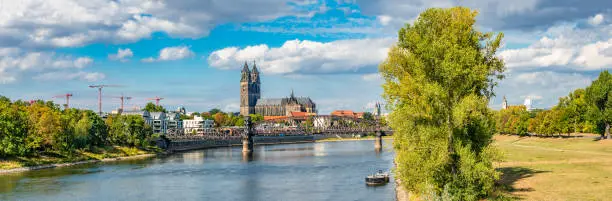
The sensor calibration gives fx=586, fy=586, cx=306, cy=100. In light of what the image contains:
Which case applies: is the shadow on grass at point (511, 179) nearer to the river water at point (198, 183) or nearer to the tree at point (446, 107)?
the tree at point (446, 107)

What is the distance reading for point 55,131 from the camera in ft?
317

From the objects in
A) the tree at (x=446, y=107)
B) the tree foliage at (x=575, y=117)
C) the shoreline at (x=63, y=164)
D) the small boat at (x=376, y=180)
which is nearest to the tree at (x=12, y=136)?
the shoreline at (x=63, y=164)

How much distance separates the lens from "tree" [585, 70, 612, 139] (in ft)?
317

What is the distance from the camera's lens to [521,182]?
4541 cm

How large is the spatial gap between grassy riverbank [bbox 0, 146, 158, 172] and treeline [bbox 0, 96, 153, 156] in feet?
3.67

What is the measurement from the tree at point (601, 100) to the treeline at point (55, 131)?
89.3 meters

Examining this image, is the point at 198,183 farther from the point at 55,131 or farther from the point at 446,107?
the point at 446,107

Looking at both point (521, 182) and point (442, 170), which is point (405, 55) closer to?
Answer: point (442, 170)

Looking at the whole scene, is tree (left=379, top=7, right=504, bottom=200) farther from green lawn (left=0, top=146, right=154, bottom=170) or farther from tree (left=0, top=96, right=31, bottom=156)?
green lawn (left=0, top=146, right=154, bottom=170)

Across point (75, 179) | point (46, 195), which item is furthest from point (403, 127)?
point (75, 179)

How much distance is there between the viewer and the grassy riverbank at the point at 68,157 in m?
85.8

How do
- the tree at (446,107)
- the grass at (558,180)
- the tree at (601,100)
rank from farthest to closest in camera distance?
the tree at (601,100) → the grass at (558,180) → the tree at (446,107)

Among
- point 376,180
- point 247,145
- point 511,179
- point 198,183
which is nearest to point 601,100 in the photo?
point 376,180

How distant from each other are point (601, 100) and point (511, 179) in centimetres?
6293
